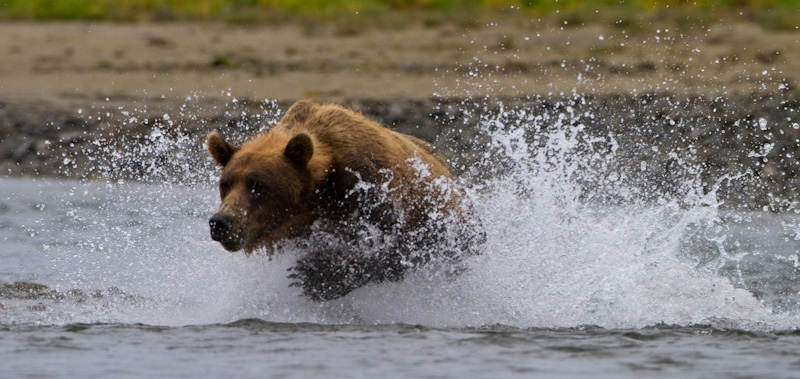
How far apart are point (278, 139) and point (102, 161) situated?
27.4ft

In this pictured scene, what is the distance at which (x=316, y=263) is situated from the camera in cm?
666

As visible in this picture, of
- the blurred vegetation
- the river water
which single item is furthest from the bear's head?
the blurred vegetation

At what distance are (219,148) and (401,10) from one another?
15851mm

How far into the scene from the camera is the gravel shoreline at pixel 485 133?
12.6 metres

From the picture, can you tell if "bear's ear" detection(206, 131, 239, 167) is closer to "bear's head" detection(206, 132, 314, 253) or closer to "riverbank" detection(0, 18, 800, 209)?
"bear's head" detection(206, 132, 314, 253)

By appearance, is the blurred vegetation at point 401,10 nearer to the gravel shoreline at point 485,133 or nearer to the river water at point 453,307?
the gravel shoreline at point 485,133

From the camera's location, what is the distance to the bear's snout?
19.7 ft

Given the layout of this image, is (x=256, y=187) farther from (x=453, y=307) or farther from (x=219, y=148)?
(x=453, y=307)

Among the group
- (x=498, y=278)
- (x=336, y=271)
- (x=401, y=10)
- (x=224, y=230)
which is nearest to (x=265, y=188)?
(x=224, y=230)

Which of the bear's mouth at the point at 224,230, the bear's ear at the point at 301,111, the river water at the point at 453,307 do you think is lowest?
the river water at the point at 453,307

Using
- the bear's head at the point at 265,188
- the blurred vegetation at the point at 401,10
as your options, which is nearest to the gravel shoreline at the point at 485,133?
the blurred vegetation at the point at 401,10

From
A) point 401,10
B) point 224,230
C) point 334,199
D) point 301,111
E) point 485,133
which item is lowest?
point 224,230

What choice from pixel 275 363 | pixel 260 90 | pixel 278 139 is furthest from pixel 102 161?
pixel 275 363

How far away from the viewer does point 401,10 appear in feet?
72.5
